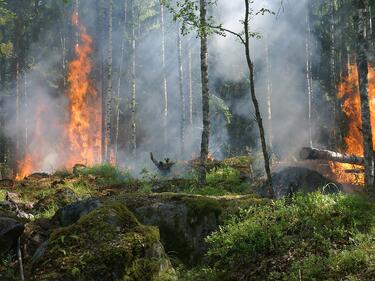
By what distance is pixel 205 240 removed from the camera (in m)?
6.64

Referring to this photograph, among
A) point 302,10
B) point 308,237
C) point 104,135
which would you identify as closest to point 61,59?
point 104,135

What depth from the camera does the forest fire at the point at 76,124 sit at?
32.0m

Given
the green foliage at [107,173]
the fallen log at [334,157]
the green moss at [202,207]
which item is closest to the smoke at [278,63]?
the fallen log at [334,157]

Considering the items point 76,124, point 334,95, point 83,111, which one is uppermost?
point 334,95

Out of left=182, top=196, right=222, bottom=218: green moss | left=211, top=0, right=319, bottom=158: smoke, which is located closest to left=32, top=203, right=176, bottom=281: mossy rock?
left=182, top=196, right=222, bottom=218: green moss

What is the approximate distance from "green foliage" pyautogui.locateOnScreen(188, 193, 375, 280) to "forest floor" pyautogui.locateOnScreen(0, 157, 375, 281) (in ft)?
A: 0.04

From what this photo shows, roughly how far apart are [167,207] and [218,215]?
103 cm

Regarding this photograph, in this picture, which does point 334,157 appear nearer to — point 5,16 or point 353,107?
point 353,107

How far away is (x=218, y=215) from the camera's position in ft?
25.1

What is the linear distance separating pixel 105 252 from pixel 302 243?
2771mm

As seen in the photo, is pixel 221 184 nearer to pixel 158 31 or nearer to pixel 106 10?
pixel 106 10

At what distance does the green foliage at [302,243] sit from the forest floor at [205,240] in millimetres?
14

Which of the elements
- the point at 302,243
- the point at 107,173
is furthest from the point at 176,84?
the point at 302,243

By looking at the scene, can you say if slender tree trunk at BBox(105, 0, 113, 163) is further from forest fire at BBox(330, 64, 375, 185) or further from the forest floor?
the forest floor
